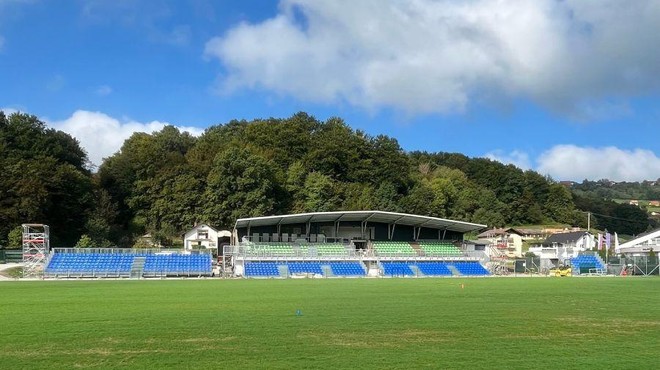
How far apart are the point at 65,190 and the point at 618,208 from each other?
144m

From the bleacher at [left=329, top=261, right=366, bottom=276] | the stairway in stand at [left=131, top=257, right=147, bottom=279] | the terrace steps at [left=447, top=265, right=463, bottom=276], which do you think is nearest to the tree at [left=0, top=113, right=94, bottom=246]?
the stairway in stand at [left=131, top=257, right=147, bottom=279]

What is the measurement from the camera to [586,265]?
58625mm

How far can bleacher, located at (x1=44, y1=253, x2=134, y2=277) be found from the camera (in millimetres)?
46094

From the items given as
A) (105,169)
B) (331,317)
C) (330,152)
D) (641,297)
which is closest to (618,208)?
(330,152)

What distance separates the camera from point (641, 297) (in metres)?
24.2

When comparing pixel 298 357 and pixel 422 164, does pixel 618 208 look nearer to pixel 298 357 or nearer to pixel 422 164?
pixel 422 164

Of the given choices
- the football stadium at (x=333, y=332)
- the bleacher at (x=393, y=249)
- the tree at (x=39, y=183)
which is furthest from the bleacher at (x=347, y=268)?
the tree at (x=39, y=183)

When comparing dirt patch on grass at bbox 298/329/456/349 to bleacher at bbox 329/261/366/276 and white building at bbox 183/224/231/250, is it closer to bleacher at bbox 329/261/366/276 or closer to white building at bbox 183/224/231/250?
bleacher at bbox 329/261/366/276

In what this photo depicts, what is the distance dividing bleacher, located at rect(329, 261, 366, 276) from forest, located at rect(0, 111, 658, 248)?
18.9 meters

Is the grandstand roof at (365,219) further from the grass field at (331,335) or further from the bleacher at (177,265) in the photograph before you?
the grass field at (331,335)

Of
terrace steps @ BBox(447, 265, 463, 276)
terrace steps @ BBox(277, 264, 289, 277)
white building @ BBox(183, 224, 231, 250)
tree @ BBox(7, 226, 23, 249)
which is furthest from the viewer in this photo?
white building @ BBox(183, 224, 231, 250)

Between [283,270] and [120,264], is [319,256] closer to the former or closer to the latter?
[283,270]

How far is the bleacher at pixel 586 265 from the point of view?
189ft

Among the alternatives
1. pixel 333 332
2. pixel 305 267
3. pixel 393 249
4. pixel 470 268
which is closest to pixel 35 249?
pixel 305 267
